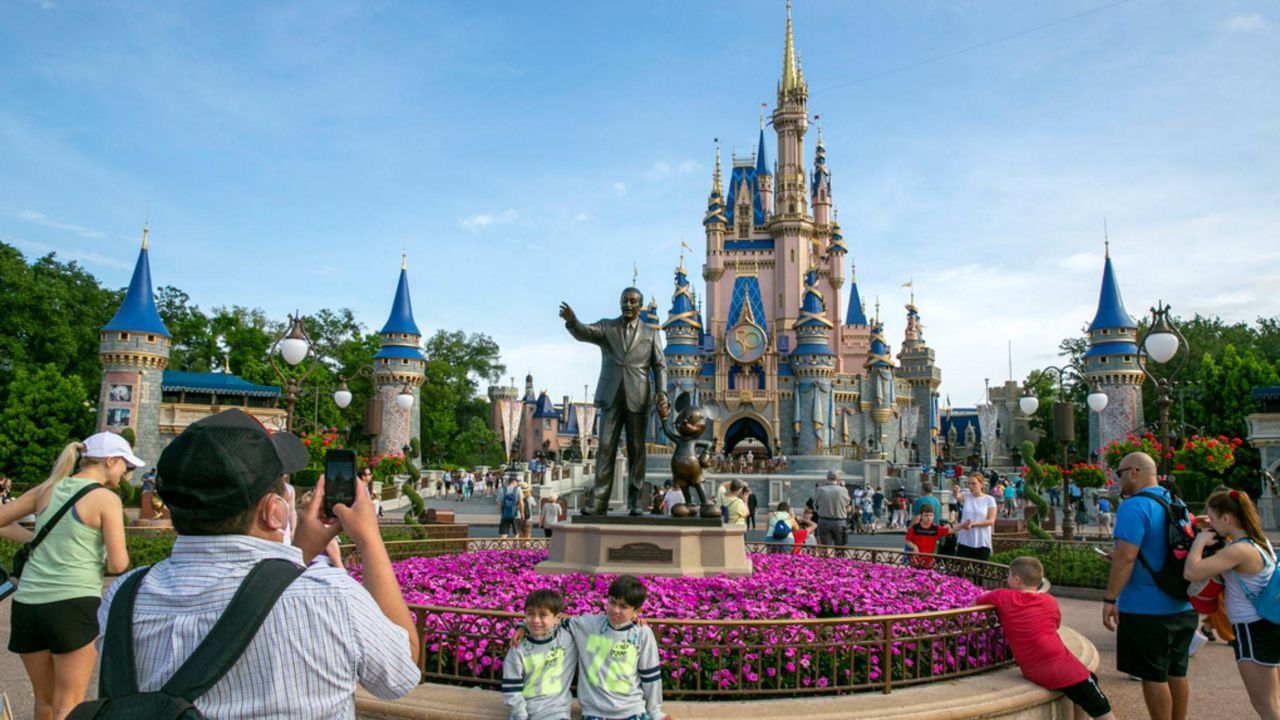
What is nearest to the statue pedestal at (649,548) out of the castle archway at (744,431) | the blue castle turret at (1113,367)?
the blue castle turret at (1113,367)

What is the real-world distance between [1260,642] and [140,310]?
1727 inches

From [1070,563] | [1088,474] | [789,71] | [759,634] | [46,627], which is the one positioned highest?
[789,71]

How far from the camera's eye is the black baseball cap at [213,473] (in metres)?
2.06

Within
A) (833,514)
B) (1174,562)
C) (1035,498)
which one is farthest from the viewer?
(1035,498)

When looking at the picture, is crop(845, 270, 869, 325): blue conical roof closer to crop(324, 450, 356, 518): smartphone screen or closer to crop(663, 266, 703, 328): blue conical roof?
crop(663, 266, 703, 328): blue conical roof

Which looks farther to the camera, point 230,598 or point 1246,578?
point 1246,578

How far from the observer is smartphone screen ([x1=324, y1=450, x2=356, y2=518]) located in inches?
92.4

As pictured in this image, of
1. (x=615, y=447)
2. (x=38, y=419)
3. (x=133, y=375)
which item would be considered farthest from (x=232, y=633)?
(x=38, y=419)

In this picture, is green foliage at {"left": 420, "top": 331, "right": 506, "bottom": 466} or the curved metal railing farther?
green foliage at {"left": 420, "top": 331, "right": 506, "bottom": 466}

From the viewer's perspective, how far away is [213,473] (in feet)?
6.81

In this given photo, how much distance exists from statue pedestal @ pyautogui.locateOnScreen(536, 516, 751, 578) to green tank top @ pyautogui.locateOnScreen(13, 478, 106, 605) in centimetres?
427

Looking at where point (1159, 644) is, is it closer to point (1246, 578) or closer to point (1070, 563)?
point (1246, 578)

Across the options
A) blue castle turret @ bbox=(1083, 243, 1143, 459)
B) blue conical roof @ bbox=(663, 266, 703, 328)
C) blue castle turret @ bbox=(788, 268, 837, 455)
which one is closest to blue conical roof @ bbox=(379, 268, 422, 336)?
blue conical roof @ bbox=(663, 266, 703, 328)

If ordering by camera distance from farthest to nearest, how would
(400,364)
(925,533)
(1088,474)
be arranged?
(400,364), (1088,474), (925,533)
